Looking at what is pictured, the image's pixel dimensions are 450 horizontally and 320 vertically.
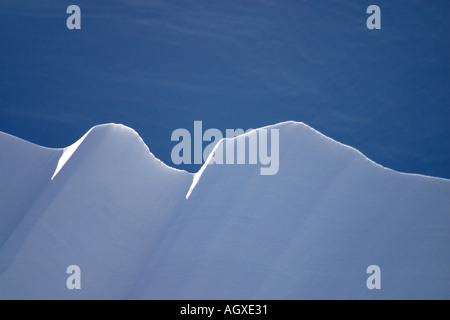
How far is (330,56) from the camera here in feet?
22.4

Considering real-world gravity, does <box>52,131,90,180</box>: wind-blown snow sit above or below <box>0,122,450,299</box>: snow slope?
above

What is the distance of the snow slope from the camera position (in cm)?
308

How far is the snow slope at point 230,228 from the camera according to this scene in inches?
121
